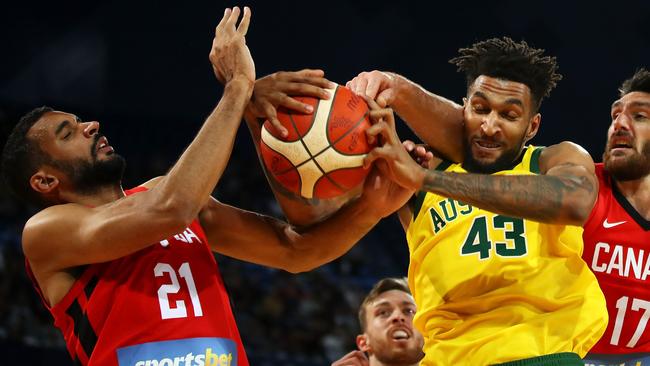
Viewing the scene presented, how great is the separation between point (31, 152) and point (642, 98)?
2829 millimetres

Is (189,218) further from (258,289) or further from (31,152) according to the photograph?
(258,289)

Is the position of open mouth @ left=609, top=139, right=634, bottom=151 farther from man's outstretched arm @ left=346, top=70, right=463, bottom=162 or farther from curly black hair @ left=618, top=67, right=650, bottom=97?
man's outstretched arm @ left=346, top=70, right=463, bottom=162

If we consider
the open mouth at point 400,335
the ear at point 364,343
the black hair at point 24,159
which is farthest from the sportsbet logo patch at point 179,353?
the ear at point 364,343

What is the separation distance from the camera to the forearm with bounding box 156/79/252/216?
3070 millimetres

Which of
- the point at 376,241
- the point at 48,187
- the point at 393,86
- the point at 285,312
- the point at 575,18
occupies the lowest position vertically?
the point at 285,312

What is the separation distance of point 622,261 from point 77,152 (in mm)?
2486

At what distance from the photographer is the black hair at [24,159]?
3.48 meters

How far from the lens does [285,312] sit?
35.3ft

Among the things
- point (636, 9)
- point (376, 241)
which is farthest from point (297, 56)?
point (636, 9)

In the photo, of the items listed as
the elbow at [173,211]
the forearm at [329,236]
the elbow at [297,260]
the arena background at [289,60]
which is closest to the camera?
the elbow at [173,211]

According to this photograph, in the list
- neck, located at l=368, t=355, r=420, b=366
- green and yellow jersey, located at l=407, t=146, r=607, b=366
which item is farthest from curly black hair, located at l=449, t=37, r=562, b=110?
neck, located at l=368, t=355, r=420, b=366

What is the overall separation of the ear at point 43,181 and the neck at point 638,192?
8.63 ft

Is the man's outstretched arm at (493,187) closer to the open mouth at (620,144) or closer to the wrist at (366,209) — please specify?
the wrist at (366,209)

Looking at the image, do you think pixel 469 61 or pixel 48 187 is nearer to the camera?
pixel 48 187
